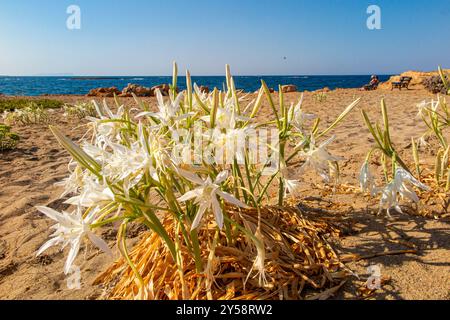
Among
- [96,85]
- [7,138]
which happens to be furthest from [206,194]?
[96,85]

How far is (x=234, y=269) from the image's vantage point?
1.20 metres

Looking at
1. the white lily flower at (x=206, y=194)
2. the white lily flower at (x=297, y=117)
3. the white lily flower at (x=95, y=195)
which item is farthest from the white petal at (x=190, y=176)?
the white lily flower at (x=297, y=117)

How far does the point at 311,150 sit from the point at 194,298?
0.58 meters

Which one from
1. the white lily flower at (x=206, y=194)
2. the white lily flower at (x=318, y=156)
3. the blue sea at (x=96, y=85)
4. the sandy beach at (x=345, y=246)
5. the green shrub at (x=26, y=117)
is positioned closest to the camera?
the white lily flower at (x=206, y=194)

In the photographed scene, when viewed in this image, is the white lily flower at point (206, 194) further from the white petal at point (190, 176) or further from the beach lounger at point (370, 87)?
the beach lounger at point (370, 87)

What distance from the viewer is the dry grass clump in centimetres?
110

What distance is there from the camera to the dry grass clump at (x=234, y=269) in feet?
3.59

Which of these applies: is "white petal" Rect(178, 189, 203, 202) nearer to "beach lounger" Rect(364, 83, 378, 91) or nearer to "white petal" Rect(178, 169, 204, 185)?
"white petal" Rect(178, 169, 204, 185)

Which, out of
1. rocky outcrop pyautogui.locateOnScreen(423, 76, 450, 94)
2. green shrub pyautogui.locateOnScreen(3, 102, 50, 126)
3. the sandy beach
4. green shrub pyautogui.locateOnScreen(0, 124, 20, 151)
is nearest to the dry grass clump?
the sandy beach

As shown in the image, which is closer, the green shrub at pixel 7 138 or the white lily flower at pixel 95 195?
the white lily flower at pixel 95 195

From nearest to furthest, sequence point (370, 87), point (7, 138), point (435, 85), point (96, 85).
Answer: point (7, 138), point (435, 85), point (370, 87), point (96, 85)

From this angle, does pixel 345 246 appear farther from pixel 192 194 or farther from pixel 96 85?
pixel 96 85
